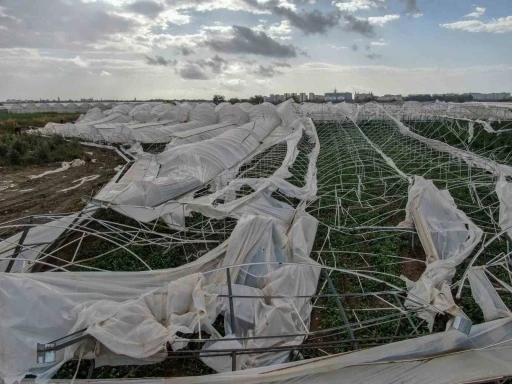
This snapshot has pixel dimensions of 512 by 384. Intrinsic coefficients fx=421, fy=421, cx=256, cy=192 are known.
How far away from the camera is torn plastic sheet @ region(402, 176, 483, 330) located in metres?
5.53

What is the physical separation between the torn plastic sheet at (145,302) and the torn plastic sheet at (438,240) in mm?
1633

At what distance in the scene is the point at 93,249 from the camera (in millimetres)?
8758

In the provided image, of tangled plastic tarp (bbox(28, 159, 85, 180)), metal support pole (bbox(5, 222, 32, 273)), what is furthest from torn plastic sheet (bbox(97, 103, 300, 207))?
tangled plastic tarp (bbox(28, 159, 85, 180))

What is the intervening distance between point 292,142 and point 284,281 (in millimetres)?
13019

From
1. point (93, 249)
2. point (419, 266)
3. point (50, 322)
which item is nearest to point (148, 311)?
point (50, 322)

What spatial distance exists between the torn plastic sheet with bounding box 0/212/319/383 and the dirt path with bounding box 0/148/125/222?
7.37m

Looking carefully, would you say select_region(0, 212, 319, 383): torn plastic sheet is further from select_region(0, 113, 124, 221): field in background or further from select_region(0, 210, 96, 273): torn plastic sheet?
select_region(0, 113, 124, 221): field in background

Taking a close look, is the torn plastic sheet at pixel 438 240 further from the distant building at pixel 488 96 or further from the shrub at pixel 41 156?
the distant building at pixel 488 96

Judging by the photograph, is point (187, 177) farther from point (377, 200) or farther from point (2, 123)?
point (2, 123)

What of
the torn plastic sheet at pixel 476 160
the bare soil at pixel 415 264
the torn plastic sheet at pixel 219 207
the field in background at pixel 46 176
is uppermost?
the torn plastic sheet at pixel 476 160

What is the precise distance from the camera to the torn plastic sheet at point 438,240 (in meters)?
5.53

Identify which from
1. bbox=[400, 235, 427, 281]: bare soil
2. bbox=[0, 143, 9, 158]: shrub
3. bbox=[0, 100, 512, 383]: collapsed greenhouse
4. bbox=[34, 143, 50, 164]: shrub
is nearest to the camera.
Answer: bbox=[0, 100, 512, 383]: collapsed greenhouse

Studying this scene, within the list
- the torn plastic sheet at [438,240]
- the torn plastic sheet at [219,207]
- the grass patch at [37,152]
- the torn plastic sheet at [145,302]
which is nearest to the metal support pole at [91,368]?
the torn plastic sheet at [145,302]

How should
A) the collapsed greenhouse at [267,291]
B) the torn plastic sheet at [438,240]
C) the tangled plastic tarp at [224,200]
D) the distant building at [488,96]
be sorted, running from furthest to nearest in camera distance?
the distant building at [488,96] < the tangled plastic tarp at [224,200] < the torn plastic sheet at [438,240] < the collapsed greenhouse at [267,291]
